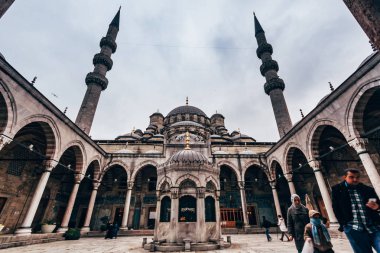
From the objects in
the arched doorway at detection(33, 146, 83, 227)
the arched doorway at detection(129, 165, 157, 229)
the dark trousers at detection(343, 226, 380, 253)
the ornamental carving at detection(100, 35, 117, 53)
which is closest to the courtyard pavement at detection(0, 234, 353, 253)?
the dark trousers at detection(343, 226, 380, 253)

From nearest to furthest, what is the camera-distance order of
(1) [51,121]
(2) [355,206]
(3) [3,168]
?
(2) [355,206] → (1) [51,121] → (3) [3,168]

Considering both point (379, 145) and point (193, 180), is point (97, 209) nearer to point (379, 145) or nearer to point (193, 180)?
point (193, 180)

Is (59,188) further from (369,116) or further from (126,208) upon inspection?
(369,116)

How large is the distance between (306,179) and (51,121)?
18.9 meters

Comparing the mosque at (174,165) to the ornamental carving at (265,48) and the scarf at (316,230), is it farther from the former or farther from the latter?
the ornamental carving at (265,48)

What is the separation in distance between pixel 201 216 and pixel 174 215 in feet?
3.37

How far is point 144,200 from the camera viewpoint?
1731 cm

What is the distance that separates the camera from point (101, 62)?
2461cm

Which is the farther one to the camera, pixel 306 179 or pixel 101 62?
pixel 101 62

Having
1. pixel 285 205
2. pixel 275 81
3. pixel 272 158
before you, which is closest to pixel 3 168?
pixel 272 158

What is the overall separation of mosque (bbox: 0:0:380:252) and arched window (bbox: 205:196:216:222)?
4 cm

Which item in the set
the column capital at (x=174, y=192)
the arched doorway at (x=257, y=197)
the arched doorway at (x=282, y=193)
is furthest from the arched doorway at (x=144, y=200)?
the arched doorway at (x=282, y=193)

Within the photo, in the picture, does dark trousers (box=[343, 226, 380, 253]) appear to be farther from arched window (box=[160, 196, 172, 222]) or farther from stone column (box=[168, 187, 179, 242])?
arched window (box=[160, 196, 172, 222])

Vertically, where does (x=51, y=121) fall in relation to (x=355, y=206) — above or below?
above
